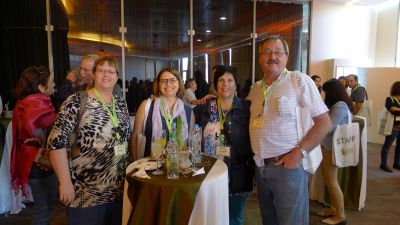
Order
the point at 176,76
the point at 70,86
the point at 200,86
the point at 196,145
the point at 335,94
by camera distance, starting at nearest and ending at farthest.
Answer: the point at 196,145 < the point at 176,76 < the point at 335,94 < the point at 70,86 < the point at 200,86

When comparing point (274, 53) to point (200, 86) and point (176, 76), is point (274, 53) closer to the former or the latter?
point (176, 76)

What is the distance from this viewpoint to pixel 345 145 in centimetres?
273

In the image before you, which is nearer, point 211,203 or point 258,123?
point 211,203

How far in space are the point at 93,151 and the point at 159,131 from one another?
495 mm

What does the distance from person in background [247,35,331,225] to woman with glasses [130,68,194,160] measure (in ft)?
1.82

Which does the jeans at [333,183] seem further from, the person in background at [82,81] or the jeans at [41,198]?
the jeans at [41,198]

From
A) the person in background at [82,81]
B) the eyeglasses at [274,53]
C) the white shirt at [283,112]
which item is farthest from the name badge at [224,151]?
the person in background at [82,81]

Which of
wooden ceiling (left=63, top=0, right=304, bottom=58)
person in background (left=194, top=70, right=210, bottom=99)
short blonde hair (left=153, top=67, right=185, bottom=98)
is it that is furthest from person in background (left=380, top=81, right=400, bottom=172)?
short blonde hair (left=153, top=67, right=185, bottom=98)

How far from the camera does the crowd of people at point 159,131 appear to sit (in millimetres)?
1604

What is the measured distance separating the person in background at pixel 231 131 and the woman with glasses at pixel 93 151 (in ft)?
2.00

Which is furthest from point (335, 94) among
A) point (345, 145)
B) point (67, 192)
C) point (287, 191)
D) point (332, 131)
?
point (67, 192)

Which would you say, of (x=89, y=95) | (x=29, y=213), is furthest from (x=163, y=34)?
(x=89, y=95)

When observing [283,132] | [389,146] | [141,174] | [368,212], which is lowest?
[368,212]

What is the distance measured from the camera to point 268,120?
65.8 inches
